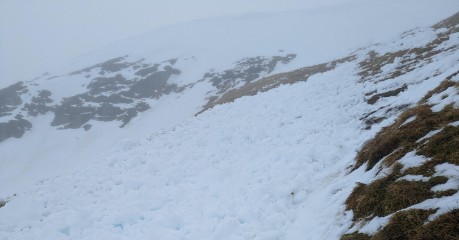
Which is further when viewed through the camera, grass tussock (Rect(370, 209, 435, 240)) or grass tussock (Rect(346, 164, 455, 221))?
grass tussock (Rect(346, 164, 455, 221))

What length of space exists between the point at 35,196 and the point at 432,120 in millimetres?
14178

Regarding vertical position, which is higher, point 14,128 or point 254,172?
point 254,172

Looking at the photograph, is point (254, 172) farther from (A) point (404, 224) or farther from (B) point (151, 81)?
(B) point (151, 81)

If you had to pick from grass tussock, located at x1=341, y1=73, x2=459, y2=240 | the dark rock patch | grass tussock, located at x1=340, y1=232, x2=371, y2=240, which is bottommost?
the dark rock patch

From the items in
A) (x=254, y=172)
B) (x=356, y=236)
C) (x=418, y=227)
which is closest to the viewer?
(x=418, y=227)

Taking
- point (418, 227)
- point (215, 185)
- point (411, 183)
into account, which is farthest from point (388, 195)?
point (215, 185)

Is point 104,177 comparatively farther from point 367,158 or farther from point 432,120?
point 432,120

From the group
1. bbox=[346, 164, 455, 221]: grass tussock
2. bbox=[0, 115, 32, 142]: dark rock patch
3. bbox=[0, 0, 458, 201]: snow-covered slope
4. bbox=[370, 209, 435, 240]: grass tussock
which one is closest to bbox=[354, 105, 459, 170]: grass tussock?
bbox=[346, 164, 455, 221]: grass tussock

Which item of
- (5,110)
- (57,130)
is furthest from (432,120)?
(5,110)

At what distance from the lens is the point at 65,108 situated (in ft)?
214

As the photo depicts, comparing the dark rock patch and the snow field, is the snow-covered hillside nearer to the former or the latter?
the snow field

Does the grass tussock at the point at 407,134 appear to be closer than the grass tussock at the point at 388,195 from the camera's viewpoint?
No

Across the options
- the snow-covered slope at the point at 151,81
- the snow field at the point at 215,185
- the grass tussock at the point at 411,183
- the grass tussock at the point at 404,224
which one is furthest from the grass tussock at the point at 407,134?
the snow-covered slope at the point at 151,81

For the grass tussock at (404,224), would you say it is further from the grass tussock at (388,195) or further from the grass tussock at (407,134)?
the grass tussock at (407,134)
